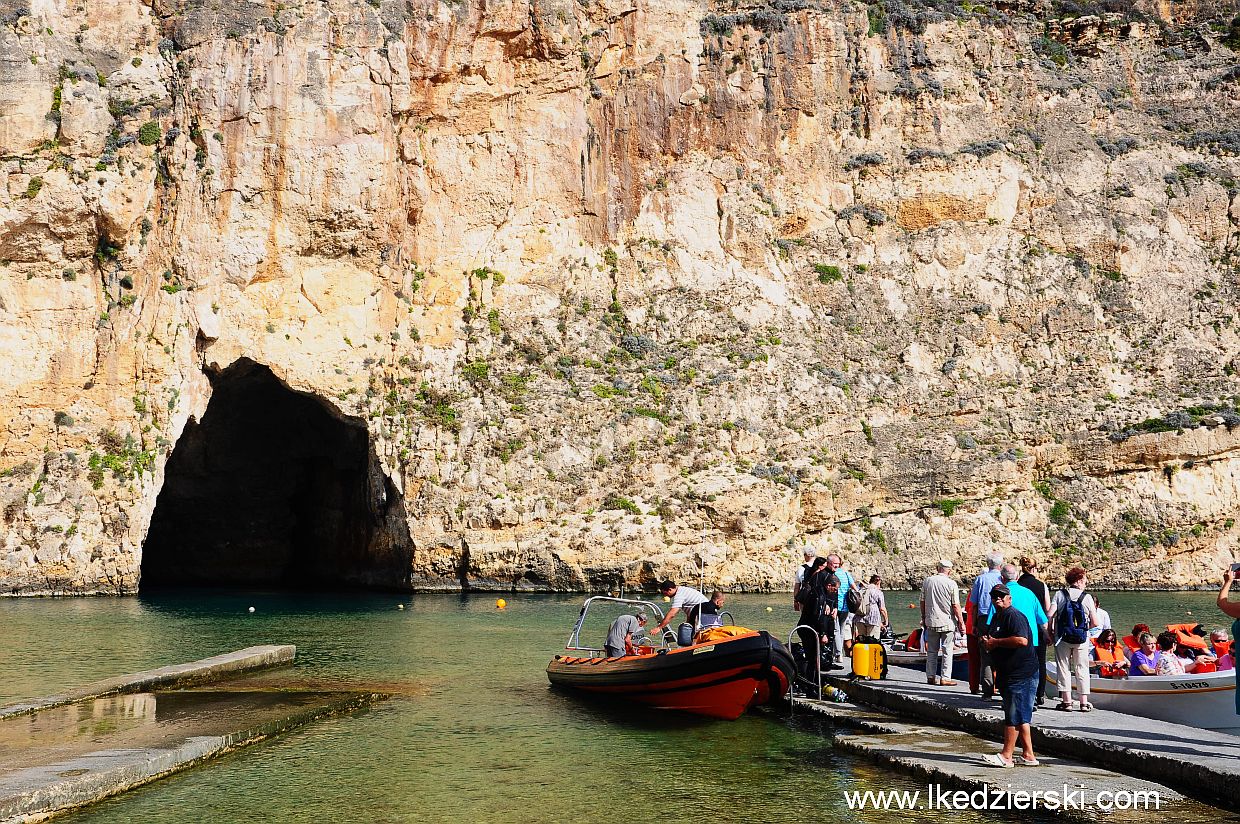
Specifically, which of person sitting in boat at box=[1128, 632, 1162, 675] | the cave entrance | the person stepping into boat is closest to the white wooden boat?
person sitting in boat at box=[1128, 632, 1162, 675]

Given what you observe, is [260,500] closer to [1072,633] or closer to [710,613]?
[710,613]

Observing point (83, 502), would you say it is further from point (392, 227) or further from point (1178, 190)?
point (1178, 190)

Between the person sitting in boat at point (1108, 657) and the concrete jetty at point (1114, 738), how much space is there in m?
1.16

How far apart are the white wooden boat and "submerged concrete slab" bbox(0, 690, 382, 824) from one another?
36.2 ft

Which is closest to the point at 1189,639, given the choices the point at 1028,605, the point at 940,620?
the point at 940,620

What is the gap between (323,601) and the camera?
41.3m

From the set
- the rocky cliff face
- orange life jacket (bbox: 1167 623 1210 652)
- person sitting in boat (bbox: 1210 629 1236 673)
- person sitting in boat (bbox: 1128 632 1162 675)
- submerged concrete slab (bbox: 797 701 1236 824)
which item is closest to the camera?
submerged concrete slab (bbox: 797 701 1236 824)

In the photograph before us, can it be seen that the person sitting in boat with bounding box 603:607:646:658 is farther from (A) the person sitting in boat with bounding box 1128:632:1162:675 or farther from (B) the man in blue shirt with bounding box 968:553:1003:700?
(A) the person sitting in boat with bounding box 1128:632:1162:675

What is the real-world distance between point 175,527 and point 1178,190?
53.8m

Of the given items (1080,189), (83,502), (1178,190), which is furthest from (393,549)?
(1178,190)

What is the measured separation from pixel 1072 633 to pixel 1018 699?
269cm

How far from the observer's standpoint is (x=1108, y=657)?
635 inches

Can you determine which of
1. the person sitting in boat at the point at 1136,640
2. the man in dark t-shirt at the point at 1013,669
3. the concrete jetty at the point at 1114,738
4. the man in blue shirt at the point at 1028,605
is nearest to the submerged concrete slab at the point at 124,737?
the concrete jetty at the point at 1114,738

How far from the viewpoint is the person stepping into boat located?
16.5m
